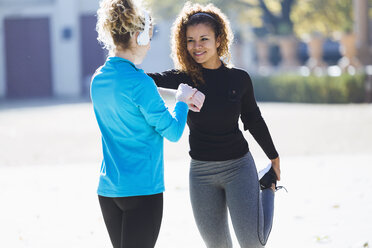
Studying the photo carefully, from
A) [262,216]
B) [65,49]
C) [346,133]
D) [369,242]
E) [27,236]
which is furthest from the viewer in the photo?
[65,49]

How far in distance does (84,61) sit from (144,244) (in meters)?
30.6

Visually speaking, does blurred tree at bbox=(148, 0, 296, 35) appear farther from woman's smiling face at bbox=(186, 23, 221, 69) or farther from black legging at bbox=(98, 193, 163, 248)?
black legging at bbox=(98, 193, 163, 248)

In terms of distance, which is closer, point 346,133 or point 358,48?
point 346,133

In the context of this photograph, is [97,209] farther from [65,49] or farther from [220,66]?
[65,49]

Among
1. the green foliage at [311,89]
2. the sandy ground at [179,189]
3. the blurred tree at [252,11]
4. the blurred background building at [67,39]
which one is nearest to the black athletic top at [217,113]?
the sandy ground at [179,189]

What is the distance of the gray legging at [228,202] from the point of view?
3.43 metres

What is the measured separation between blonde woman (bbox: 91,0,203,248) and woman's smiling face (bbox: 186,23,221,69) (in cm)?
71

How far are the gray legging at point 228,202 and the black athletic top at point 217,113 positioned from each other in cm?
6

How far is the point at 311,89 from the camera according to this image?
23.2m

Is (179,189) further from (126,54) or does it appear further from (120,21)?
(120,21)

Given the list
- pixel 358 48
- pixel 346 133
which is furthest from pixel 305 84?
pixel 346 133

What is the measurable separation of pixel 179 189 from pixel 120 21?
16.6 feet

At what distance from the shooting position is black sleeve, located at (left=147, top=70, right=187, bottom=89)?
3512 millimetres

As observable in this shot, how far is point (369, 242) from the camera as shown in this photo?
5.04 m
